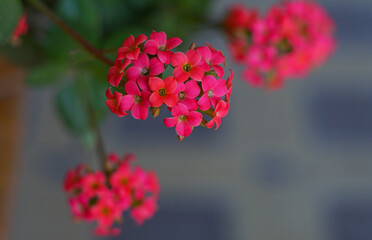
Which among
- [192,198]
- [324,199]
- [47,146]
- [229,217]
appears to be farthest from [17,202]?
[324,199]

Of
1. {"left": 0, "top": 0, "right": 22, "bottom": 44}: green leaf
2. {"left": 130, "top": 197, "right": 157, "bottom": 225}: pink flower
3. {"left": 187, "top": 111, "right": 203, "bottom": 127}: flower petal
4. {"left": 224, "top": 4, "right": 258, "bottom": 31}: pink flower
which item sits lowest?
{"left": 130, "top": 197, "right": 157, "bottom": 225}: pink flower

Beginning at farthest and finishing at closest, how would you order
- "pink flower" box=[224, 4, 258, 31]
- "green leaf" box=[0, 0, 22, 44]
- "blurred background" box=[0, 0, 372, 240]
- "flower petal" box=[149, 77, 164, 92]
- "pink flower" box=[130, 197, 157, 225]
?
"blurred background" box=[0, 0, 372, 240], "pink flower" box=[224, 4, 258, 31], "pink flower" box=[130, 197, 157, 225], "green leaf" box=[0, 0, 22, 44], "flower petal" box=[149, 77, 164, 92]

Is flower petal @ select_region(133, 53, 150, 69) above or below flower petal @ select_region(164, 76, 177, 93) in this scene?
above

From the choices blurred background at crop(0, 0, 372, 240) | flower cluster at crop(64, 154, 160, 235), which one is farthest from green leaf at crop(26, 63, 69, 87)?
blurred background at crop(0, 0, 372, 240)

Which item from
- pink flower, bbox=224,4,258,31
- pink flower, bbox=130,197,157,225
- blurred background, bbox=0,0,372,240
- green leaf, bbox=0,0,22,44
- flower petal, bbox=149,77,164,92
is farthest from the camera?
blurred background, bbox=0,0,372,240

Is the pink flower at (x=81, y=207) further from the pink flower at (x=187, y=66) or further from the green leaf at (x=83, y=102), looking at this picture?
the pink flower at (x=187, y=66)

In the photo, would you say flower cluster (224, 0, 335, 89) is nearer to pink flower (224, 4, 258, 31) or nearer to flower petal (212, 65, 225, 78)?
pink flower (224, 4, 258, 31)

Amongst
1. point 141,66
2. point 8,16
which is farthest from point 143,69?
point 8,16

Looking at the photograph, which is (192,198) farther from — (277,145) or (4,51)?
(4,51)
